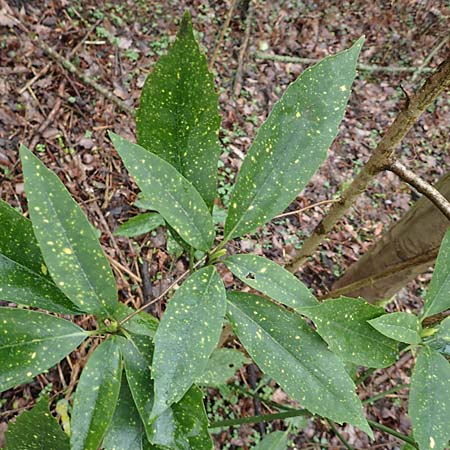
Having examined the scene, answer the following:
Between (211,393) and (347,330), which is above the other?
(347,330)

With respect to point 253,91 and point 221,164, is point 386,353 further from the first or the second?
point 253,91

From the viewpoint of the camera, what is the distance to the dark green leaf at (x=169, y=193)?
745 millimetres

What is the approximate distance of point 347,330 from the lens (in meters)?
0.83

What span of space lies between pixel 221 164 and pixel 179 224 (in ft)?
6.22

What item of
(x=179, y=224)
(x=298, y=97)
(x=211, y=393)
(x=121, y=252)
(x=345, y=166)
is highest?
(x=298, y=97)

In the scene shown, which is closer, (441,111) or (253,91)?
(253,91)

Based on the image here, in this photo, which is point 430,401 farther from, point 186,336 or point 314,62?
point 314,62

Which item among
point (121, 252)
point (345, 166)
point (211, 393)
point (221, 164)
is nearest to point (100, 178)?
point (121, 252)

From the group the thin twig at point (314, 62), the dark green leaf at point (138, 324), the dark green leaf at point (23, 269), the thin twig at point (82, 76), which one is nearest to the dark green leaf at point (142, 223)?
the dark green leaf at point (138, 324)

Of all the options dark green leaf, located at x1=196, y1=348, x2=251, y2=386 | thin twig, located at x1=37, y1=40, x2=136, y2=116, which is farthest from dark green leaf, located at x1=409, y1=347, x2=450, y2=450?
thin twig, located at x1=37, y1=40, x2=136, y2=116

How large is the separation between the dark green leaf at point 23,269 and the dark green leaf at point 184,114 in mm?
259

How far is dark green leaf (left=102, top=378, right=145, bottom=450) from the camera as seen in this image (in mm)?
799

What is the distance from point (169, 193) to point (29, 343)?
32 centimetres

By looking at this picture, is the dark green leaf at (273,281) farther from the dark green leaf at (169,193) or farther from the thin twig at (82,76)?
the thin twig at (82,76)
